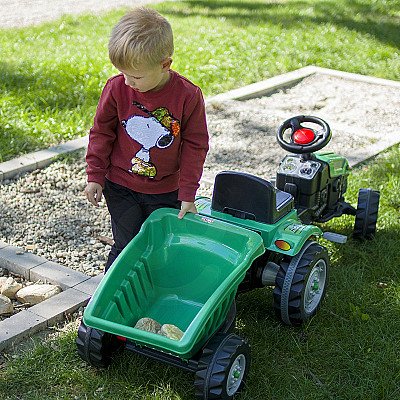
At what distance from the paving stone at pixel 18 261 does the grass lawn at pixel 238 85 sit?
0.54 meters

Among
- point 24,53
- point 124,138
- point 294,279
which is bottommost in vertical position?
point 24,53

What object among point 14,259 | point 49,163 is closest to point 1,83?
point 49,163

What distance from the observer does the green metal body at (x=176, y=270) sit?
293 cm

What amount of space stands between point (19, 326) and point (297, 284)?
1.20 m

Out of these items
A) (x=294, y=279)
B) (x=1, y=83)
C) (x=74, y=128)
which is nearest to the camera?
(x=294, y=279)

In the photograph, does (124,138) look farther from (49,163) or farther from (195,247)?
(49,163)

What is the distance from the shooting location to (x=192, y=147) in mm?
3133

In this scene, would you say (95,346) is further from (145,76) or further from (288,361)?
(145,76)

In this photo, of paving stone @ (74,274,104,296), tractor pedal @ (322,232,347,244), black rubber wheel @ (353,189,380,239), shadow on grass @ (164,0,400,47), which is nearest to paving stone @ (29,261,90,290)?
paving stone @ (74,274,104,296)

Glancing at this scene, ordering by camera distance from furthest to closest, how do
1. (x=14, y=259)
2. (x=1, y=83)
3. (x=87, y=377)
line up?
(x=1, y=83) < (x=14, y=259) < (x=87, y=377)

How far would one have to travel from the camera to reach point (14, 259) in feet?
12.5

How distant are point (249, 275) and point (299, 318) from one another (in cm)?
29

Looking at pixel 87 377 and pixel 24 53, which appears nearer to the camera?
pixel 87 377

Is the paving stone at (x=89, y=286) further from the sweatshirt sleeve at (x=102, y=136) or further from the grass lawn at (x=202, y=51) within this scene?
the grass lawn at (x=202, y=51)
